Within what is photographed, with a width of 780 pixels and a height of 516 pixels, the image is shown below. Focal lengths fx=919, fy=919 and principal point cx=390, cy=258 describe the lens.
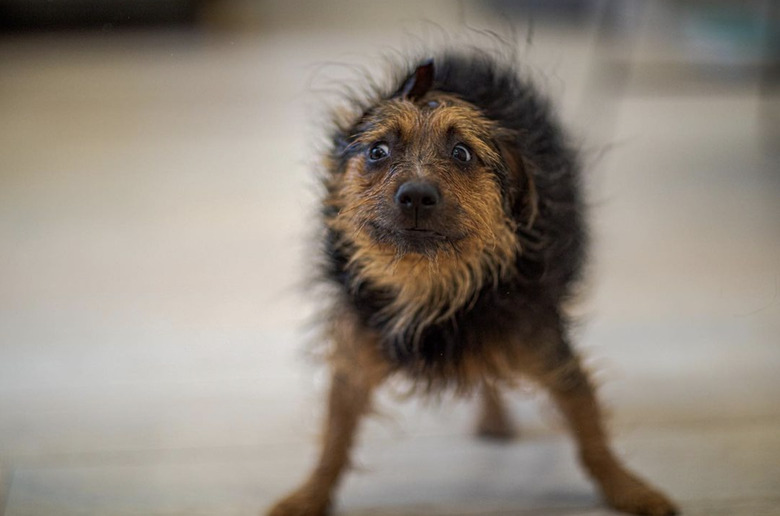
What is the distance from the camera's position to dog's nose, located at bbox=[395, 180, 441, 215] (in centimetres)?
106

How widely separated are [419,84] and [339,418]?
24.0 inches

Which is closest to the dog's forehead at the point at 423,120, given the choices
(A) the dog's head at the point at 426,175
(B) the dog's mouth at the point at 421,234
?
(A) the dog's head at the point at 426,175

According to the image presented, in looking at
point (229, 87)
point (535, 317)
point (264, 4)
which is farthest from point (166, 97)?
point (535, 317)

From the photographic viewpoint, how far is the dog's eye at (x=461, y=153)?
43.4 inches

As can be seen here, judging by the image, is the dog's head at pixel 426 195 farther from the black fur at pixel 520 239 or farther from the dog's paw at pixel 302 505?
the dog's paw at pixel 302 505

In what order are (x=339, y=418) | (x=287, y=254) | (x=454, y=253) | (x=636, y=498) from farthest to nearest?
(x=287, y=254)
(x=339, y=418)
(x=636, y=498)
(x=454, y=253)

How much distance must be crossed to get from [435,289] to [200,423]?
0.57 metres

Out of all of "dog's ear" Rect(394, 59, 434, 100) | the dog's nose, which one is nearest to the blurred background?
"dog's ear" Rect(394, 59, 434, 100)

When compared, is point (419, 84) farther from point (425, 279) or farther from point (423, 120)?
point (425, 279)

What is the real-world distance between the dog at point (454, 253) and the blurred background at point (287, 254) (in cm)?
7

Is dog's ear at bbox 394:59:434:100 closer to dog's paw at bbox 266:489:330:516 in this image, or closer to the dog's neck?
the dog's neck

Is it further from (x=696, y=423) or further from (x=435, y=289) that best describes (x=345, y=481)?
(x=696, y=423)

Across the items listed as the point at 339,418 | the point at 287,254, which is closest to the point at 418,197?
the point at 339,418

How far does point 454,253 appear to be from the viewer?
1.17 m
